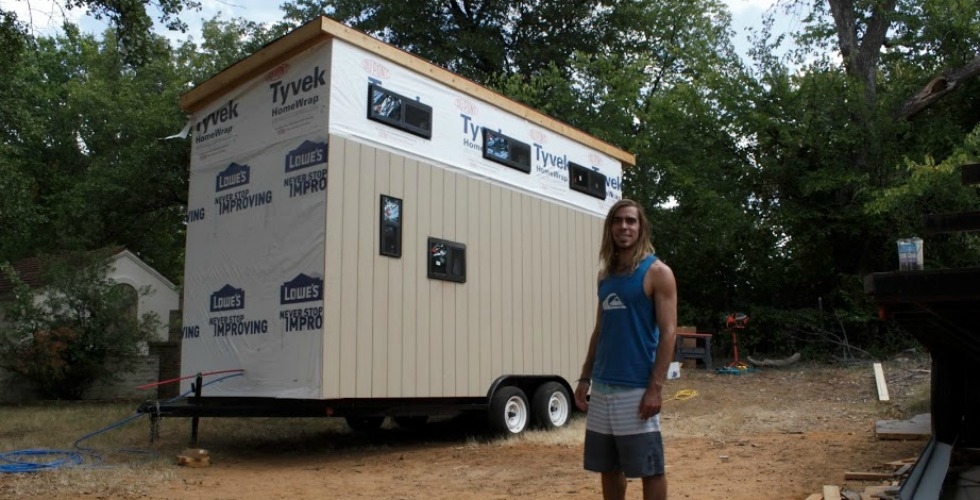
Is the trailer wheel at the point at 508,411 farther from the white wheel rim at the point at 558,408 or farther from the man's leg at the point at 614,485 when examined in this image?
the man's leg at the point at 614,485

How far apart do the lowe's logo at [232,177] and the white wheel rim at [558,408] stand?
13.3ft

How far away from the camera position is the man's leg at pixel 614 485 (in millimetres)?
3584

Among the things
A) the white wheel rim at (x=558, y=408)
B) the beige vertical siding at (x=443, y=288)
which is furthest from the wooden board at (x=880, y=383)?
the white wheel rim at (x=558, y=408)

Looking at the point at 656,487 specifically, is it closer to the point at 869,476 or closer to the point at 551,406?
the point at 869,476

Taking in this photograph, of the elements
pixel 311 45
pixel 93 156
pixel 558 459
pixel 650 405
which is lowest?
pixel 558 459

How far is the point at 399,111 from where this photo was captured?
8.07m

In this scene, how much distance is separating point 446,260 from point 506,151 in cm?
168

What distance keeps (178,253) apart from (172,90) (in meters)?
6.92

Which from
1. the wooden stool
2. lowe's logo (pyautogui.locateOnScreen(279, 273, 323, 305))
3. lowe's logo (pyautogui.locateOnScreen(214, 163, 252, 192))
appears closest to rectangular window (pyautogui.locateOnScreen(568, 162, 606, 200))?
lowe's logo (pyautogui.locateOnScreen(214, 163, 252, 192))

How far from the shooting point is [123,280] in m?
20.0

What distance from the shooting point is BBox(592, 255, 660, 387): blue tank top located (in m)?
→ 3.52

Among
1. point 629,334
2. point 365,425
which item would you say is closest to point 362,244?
point 365,425

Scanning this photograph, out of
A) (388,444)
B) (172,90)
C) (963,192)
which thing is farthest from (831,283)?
(172,90)

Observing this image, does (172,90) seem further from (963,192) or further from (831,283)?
(963,192)
